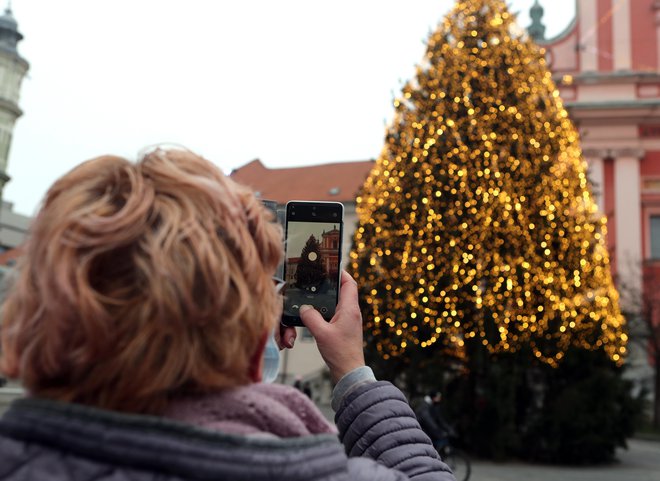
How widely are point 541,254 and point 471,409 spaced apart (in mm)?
3376

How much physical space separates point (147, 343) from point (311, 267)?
788 mm

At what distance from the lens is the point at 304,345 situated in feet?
139

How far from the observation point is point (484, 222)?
14.1 m

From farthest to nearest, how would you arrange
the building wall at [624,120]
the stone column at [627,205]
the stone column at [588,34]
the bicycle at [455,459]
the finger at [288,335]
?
1. the stone column at [588,34]
2. the building wall at [624,120]
3. the stone column at [627,205]
4. the bicycle at [455,459]
5. the finger at [288,335]

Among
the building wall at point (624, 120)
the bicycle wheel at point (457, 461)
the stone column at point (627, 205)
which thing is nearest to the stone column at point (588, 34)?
the building wall at point (624, 120)

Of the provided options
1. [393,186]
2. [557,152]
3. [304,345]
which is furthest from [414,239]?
[304,345]

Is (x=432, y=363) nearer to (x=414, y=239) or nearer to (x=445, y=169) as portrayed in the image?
(x=414, y=239)

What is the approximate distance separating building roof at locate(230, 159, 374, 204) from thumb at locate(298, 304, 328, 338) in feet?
148

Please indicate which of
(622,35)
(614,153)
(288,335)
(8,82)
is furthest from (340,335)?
(8,82)

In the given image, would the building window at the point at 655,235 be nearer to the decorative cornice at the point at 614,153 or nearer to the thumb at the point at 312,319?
the decorative cornice at the point at 614,153

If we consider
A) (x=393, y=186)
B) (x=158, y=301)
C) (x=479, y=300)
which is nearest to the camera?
(x=158, y=301)

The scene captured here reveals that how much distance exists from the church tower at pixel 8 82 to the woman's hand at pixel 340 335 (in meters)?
51.9

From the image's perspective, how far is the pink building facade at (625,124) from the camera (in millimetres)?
28312

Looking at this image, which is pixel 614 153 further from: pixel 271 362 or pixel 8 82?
pixel 8 82
